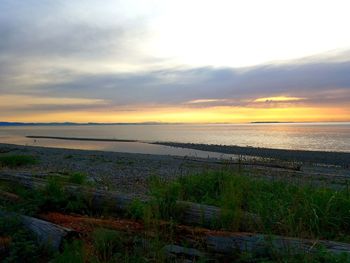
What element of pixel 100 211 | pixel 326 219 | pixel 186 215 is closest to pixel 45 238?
pixel 100 211

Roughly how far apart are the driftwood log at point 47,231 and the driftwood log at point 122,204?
1252 mm

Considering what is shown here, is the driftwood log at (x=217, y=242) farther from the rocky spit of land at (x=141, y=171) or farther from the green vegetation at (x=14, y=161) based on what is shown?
the green vegetation at (x=14, y=161)

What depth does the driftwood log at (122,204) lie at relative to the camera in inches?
231

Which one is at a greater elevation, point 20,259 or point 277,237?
point 277,237

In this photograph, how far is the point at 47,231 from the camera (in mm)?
5457

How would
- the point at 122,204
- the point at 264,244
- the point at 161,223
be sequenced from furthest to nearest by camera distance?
the point at 122,204
the point at 161,223
the point at 264,244

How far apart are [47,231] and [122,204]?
5.11 ft

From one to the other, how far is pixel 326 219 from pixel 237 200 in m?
1.52

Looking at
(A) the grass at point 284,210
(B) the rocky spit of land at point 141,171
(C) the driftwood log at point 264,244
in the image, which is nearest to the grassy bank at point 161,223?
(A) the grass at point 284,210

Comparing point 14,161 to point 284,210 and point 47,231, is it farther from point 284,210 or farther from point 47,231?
point 284,210

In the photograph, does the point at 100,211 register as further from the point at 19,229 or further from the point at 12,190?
the point at 12,190

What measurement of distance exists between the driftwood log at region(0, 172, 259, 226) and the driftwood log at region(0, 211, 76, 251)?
1252mm

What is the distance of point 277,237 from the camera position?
478cm

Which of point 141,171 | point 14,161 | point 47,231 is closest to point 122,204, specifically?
point 47,231
